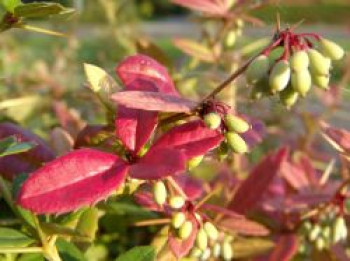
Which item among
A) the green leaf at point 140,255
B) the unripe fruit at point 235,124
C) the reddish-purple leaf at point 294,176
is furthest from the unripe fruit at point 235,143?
the reddish-purple leaf at point 294,176

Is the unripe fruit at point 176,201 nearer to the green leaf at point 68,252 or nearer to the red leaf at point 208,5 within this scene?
the green leaf at point 68,252

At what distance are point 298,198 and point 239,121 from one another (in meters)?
0.29

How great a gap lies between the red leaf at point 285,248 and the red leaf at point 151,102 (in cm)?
28

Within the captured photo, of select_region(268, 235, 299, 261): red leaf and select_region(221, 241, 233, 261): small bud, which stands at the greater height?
select_region(221, 241, 233, 261): small bud

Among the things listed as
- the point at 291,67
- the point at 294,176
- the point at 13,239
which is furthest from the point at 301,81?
the point at 294,176

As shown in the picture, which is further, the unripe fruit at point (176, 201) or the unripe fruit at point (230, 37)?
the unripe fruit at point (230, 37)

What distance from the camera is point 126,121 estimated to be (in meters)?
0.50

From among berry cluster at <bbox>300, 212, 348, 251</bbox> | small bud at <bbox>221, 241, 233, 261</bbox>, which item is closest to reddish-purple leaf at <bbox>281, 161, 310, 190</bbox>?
berry cluster at <bbox>300, 212, 348, 251</bbox>

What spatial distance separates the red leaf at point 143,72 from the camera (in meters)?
0.53

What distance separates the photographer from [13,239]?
0.50m

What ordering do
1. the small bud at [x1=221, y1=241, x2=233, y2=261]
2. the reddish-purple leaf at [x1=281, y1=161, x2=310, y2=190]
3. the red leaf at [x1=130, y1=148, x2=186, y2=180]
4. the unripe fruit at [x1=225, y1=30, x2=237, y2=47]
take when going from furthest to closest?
1. the unripe fruit at [x1=225, y1=30, x2=237, y2=47]
2. the reddish-purple leaf at [x1=281, y1=161, x2=310, y2=190]
3. the small bud at [x1=221, y1=241, x2=233, y2=261]
4. the red leaf at [x1=130, y1=148, x2=186, y2=180]

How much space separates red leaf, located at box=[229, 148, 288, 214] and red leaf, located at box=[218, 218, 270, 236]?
0.12 feet

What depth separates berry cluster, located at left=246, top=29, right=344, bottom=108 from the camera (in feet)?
1.45

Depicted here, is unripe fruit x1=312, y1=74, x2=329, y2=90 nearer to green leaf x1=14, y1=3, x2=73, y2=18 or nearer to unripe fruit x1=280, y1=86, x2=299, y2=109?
unripe fruit x1=280, y1=86, x2=299, y2=109
